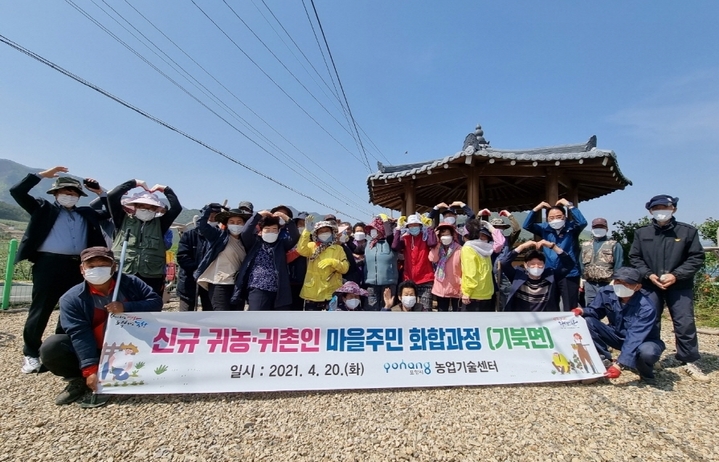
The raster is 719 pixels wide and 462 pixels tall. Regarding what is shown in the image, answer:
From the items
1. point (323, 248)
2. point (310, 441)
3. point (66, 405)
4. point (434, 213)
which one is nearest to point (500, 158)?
point (434, 213)

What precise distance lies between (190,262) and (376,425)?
3.37 metres

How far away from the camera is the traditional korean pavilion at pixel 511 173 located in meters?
7.11

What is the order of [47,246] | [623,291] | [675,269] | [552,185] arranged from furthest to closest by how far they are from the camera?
[552,185]
[675,269]
[623,291]
[47,246]

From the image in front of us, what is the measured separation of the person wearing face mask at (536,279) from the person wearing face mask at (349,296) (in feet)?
6.48

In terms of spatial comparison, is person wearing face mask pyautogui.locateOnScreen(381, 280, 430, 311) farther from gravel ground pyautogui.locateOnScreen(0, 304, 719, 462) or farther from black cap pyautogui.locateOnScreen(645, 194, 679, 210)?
black cap pyautogui.locateOnScreen(645, 194, 679, 210)

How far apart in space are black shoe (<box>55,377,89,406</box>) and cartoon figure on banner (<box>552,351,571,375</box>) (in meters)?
4.69

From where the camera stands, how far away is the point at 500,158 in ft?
23.5

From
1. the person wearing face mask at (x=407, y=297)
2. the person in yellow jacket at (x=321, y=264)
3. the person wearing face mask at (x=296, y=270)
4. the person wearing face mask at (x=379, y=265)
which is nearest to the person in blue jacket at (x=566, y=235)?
the person wearing face mask at (x=407, y=297)

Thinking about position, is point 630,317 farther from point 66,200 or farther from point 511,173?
point 66,200

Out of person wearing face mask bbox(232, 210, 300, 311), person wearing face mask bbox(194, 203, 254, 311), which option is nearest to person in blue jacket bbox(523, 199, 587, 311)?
person wearing face mask bbox(232, 210, 300, 311)

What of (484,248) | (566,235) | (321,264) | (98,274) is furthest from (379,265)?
(98,274)

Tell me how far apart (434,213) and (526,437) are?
3717mm

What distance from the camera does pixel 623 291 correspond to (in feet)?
12.9

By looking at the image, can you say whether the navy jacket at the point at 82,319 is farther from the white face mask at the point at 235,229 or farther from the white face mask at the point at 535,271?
the white face mask at the point at 535,271
